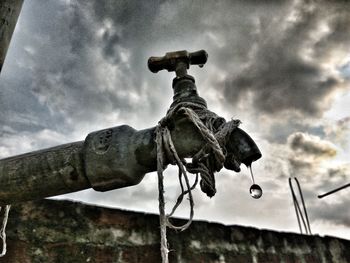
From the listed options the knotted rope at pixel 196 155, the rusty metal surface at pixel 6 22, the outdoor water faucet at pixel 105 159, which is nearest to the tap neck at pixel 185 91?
the outdoor water faucet at pixel 105 159

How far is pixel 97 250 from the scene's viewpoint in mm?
1947

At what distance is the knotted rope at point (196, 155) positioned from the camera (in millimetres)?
1207

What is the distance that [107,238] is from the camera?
201cm

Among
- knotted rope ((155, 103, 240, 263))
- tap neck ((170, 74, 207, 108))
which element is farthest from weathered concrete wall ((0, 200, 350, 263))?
tap neck ((170, 74, 207, 108))

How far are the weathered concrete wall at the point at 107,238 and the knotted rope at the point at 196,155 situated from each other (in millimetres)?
909

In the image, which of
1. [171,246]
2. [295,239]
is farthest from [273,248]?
[171,246]

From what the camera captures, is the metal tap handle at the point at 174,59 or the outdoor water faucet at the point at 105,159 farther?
the metal tap handle at the point at 174,59

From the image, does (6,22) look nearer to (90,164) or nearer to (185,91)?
(90,164)

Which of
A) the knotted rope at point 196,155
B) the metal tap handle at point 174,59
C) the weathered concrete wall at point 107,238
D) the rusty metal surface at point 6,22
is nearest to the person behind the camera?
the knotted rope at point 196,155

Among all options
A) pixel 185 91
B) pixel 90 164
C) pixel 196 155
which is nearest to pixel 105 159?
pixel 90 164

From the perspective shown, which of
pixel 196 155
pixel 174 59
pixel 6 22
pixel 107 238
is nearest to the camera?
pixel 196 155

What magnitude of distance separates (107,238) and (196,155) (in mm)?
1121

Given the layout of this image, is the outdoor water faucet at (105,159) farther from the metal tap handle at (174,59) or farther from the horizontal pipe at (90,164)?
the metal tap handle at (174,59)

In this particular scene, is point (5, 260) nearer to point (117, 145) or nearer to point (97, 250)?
point (97, 250)
